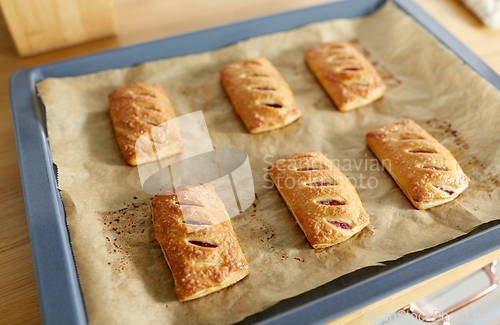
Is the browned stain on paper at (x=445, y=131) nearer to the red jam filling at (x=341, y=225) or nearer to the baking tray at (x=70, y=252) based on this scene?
the baking tray at (x=70, y=252)

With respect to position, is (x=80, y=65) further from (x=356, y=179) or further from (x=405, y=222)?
(x=405, y=222)

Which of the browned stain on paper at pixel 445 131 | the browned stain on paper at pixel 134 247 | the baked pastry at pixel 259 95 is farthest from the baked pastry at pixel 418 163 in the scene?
the browned stain on paper at pixel 134 247

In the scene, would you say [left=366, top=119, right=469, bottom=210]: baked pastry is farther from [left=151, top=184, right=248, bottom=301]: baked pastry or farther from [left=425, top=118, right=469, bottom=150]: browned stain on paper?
[left=151, top=184, right=248, bottom=301]: baked pastry

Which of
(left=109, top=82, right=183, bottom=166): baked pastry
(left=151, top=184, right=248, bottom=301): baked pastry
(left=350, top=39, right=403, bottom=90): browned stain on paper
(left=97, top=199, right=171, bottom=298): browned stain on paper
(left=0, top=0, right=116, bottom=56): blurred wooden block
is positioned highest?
(left=0, top=0, right=116, bottom=56): blurred wooden block

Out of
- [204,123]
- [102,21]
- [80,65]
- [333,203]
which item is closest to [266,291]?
[333,203]

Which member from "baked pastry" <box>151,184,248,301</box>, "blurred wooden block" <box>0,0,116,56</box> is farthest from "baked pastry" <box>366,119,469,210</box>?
"blurred wooden block" <box>0,0,116,56</box>
